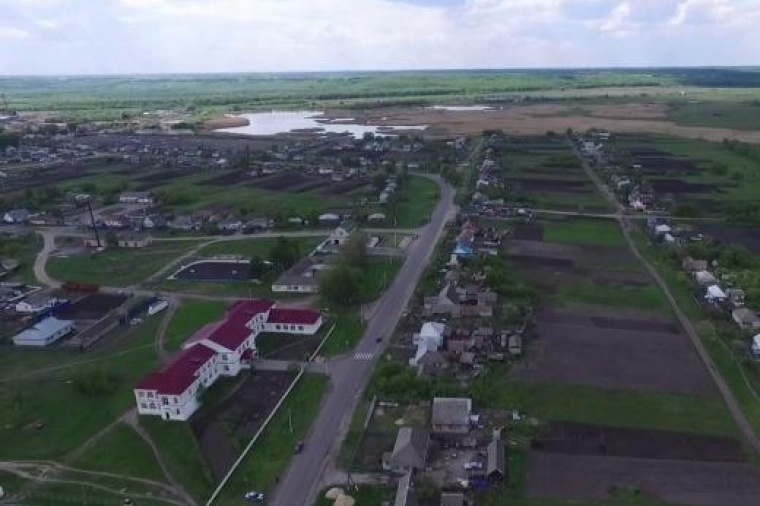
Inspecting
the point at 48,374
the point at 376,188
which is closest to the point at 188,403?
the point at 48,374

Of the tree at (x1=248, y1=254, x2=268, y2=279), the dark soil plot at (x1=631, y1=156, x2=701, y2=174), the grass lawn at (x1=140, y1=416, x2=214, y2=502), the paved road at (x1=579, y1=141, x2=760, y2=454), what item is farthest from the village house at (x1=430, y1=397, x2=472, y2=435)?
the dark soil plot at (x1=631, y1=156, x2=701, y2=174)

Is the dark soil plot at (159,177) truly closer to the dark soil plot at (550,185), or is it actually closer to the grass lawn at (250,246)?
the grass lawn at (250,246)

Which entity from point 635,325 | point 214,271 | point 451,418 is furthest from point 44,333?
point 635,325

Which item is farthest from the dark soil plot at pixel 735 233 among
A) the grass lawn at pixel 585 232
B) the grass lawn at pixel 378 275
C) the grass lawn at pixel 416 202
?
the grass lawn at pixel 378 275

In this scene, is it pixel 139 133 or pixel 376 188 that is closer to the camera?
pixel 376 188

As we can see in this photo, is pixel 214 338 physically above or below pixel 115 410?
above

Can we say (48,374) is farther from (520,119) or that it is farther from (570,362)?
(520,119)

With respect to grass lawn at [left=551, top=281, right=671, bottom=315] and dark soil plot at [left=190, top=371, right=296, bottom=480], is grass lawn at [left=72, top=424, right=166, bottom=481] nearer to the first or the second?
dark soil plot at [left=190, top=371, right=296, bottom=480]
